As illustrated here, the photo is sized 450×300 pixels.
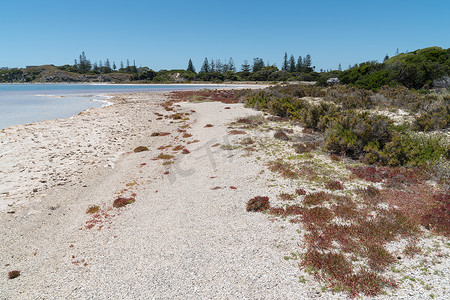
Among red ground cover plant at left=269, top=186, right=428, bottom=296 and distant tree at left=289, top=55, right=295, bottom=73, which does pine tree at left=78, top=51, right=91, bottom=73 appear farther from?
red ground cover plant at left=269, top=186, right=428, bottom=296

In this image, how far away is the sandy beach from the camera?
18.0 feet

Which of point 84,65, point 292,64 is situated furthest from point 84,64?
point 292,64

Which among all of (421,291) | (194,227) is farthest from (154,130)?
(421,291)

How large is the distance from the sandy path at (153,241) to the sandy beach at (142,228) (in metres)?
0.03

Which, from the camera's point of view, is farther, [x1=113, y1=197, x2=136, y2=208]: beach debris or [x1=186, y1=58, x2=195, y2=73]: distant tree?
[x1=186, y1=58, x2=195, y2=73]: distant tree

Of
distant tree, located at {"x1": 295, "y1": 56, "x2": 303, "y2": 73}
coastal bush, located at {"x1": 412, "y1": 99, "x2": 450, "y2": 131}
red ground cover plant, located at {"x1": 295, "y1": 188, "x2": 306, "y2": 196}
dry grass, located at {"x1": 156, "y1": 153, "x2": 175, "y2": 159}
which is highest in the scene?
distant tree, located at {"x1": 295, "y1": 56, "x2": 303, "y2": 73}

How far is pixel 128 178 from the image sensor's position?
12.3 metres

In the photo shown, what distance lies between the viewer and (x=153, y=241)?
708 centimetres

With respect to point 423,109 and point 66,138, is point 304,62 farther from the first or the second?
point 66,138

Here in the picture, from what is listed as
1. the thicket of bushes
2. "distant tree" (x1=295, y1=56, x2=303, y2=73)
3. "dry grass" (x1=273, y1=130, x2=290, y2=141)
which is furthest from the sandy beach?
"distant tree" (x1=295, y1=56, x2=303, y2=73)

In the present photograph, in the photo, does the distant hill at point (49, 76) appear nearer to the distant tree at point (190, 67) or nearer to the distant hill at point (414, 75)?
the distant tree at point (190, 67)

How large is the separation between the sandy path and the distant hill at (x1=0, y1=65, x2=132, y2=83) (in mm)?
150301

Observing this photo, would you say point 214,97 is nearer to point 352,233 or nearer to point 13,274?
point 352,233

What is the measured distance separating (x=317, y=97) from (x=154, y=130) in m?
20.4
